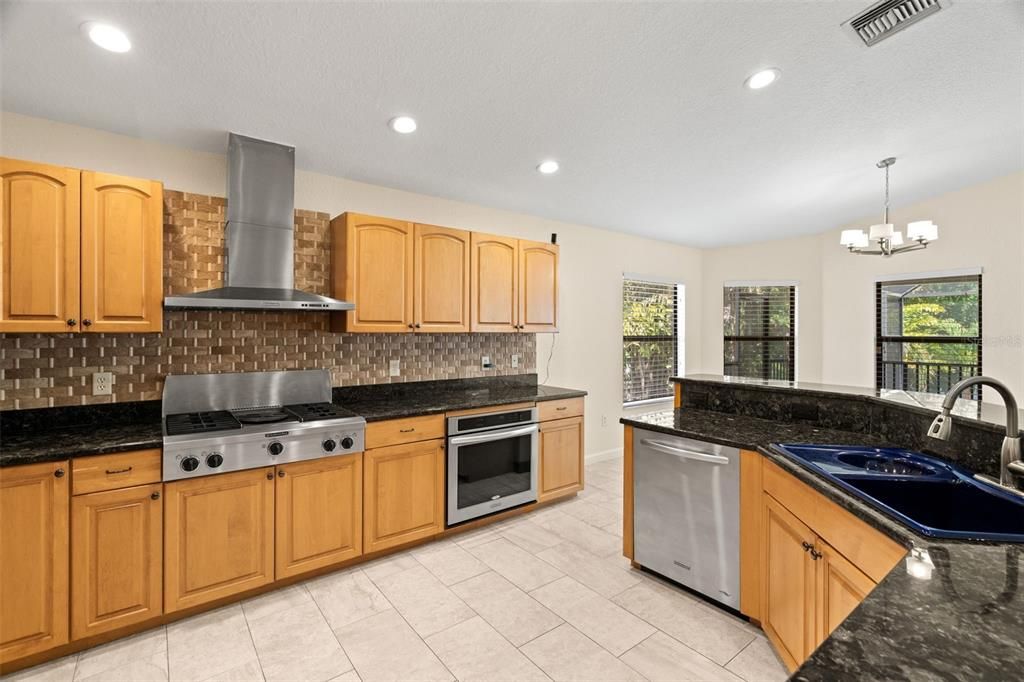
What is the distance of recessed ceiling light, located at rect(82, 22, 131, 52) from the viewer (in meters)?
1.77

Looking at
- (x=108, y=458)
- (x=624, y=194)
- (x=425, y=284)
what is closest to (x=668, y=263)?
(x=624, y=194)

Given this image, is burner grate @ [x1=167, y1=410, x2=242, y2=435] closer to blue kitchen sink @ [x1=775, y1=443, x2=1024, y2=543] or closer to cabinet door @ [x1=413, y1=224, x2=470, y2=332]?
cabinet door @ [x1=413, y1=224, x2=470, y2=332]

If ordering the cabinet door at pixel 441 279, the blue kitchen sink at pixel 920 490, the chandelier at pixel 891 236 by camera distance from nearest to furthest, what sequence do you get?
the blue kitchen sink at pixel 920 490 → the chandelier at pixel 891 236 → the cabinet door at pixel 441 279

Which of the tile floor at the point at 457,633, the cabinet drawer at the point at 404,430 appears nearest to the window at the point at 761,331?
the tile floor at the point at 457,633

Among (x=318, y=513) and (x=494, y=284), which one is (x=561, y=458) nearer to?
(x=494, y=284)

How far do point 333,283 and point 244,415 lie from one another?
1.04 meters

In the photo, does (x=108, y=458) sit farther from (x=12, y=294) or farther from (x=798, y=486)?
(x=798, y=486)

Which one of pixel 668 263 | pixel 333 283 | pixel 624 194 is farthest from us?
pixel 668 263

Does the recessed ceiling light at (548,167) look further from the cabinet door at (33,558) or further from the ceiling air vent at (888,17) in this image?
the cabinet door at (33,558)

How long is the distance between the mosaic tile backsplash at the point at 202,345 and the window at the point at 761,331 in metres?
4.15

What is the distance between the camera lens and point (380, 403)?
11.3 feet

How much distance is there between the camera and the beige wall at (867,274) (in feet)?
12.6

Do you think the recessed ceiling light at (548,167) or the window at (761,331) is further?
the window at (761,331)

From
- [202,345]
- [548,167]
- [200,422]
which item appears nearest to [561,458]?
[548,167]
